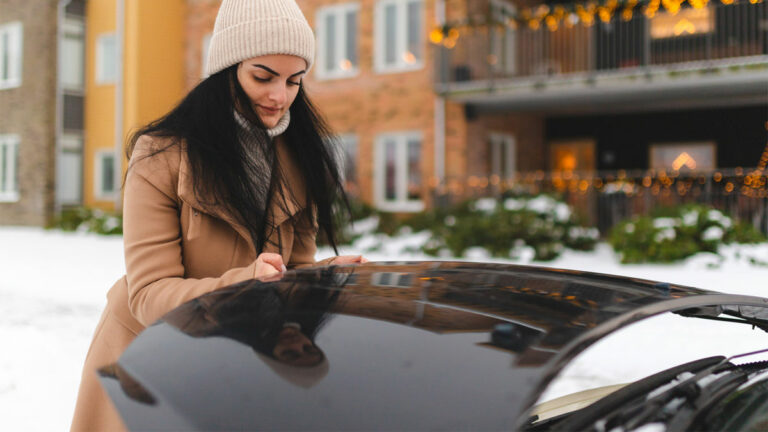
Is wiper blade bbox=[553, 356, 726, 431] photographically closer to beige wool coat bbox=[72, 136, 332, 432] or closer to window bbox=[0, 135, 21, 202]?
beige wool coat bbox=[72, 136, 332, 432]

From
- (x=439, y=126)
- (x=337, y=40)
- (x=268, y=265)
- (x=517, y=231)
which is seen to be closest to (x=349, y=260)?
(x=268, y=265)

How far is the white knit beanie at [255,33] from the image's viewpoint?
1.72 metres

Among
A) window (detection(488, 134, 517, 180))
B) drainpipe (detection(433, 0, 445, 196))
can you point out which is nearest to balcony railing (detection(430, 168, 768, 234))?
drainpipe (detection(433, 0, 445, 196))

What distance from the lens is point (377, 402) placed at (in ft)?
3.12

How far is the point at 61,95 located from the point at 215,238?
2130cm

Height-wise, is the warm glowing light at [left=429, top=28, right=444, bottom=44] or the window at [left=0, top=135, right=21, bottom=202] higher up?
the warm glowing light at [left=429, top=28, right=444, bottom=44]

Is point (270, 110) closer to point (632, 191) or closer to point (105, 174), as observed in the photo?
point (632, 191)

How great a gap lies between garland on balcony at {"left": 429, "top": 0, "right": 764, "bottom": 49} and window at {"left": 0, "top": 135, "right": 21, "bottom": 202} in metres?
15.3

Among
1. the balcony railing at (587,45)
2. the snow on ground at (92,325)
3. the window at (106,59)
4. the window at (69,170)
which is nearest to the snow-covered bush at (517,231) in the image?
the snow on ground at (92,325)

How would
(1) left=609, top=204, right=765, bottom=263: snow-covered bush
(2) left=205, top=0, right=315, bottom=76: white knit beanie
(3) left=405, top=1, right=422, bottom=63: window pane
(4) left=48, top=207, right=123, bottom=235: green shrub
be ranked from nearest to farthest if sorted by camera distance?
(2) left=205, top=0, right=315, bottom=76: white knit beanie, (1) left=609, top=204, right=765, bottom=263: snow-covered bush, (3) left=405, top=1, right=422, bottom=63: window pane, (4) left=48, top=207, right=123, bottom=235: green shrub

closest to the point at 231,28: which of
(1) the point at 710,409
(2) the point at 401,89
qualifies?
(1) the point at 710,409

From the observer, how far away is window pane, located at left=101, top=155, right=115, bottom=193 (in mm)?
20250

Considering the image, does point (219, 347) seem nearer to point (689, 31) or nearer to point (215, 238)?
point (215, 238)

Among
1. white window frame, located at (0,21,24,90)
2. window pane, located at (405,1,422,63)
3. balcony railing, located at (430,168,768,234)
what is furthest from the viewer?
white window frame, located at (0,21,24,90)
